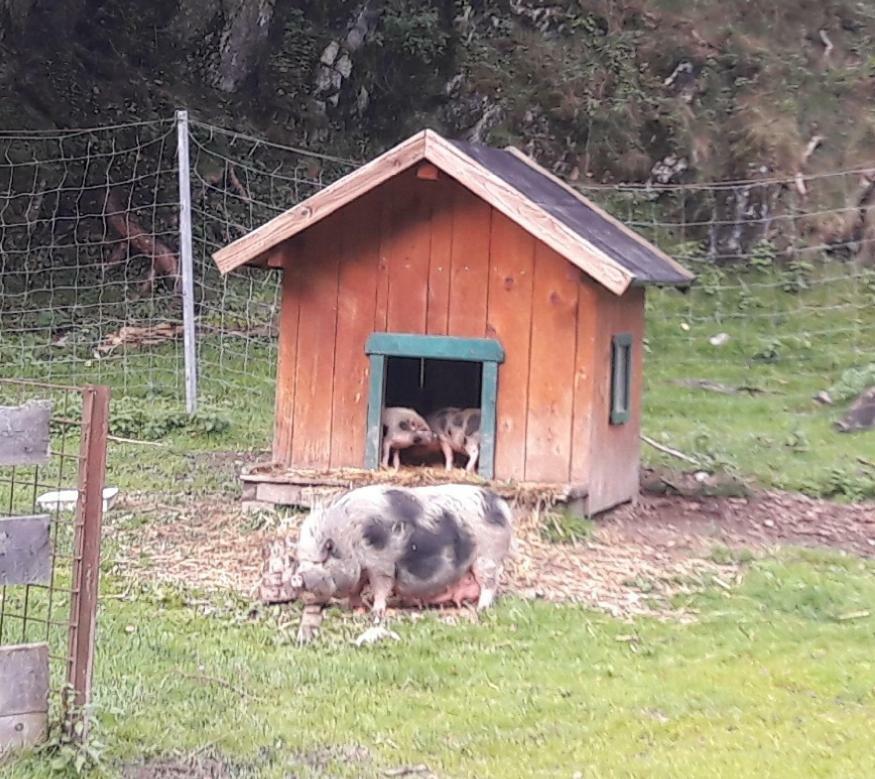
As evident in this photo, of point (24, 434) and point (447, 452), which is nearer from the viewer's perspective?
point (24, 434)

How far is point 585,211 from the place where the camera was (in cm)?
884

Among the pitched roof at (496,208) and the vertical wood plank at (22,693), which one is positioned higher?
the pitched roof at (496,208)

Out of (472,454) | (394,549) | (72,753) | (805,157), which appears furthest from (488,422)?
(805,157)

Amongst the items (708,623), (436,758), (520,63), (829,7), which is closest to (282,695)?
(436,758)

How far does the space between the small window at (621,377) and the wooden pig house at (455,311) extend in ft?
0.05

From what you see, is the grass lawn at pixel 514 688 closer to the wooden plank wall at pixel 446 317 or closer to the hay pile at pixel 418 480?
the hay pile at pixel 418 480

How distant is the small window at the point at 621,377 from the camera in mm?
8352

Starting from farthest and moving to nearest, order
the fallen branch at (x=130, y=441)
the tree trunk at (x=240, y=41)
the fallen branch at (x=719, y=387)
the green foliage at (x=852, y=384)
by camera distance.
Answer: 1. the tree trunk at (x=240, y=41)
2. the fallen branch at (x=719, y=387)
3. the green foliage at (x=852, y=384)
4. the fallen branch at (x=130, y=441)

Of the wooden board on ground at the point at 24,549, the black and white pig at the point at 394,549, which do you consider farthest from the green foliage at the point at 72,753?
the black and white pig at the point at 394,549

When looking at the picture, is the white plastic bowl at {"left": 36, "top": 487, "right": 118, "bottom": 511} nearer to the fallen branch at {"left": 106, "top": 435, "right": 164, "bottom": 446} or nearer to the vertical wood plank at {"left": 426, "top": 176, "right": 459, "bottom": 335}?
the fallen branch at {"left": 106, "top": 435, "right": 164, "bottom": 446}

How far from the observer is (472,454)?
27.3 feet

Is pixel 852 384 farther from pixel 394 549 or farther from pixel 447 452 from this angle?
pixel 394 549

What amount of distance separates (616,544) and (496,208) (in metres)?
2.15

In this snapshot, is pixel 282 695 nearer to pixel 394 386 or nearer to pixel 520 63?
pixel 394 386
